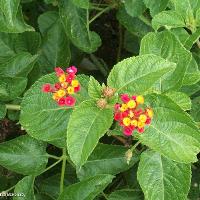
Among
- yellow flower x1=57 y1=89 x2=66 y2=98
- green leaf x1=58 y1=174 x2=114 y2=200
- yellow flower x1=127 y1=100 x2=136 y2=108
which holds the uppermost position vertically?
yellow flower x1=127 y1=100 x2=136 y2=108

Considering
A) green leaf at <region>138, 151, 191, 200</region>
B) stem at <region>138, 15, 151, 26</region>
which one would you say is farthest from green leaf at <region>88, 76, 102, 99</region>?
stem at <region>138, 15, 151, 26</region>

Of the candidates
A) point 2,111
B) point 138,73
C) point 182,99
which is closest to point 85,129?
point 138,73

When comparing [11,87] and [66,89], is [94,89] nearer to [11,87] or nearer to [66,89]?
[66,89]

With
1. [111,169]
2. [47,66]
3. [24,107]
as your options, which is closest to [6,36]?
[47,66]

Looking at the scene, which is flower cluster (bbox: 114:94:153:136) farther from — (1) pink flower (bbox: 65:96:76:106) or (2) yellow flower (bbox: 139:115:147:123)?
(1) pink flower (bbox: 65:96:76:106)

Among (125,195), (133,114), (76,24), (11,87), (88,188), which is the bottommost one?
(125,195)

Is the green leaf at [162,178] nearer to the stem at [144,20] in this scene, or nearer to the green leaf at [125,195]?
the green leaf at [125,195]
